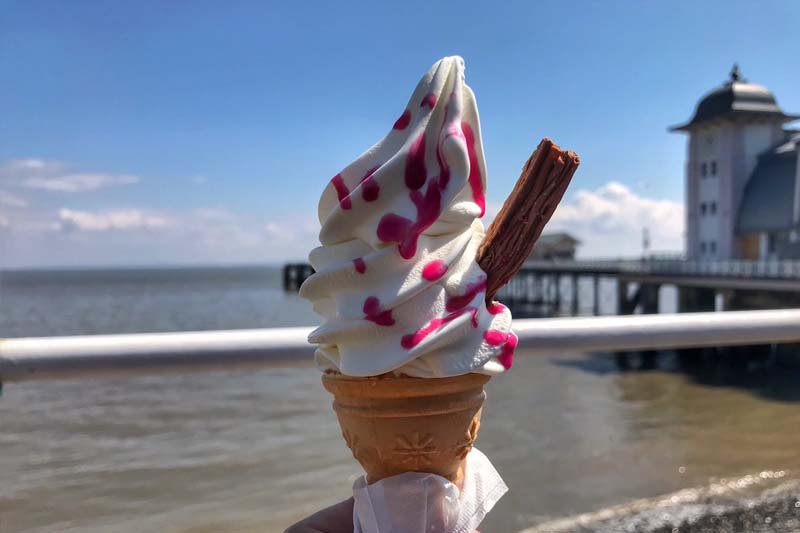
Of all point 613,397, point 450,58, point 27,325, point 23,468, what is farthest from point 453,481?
point 27,325

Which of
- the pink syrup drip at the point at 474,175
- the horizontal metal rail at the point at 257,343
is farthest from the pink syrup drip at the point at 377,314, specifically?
the horizontal metal rail at the point at 257,343

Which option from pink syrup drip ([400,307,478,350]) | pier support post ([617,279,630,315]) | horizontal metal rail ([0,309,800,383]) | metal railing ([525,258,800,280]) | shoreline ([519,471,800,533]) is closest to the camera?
pink syrup drip ([400,307,478,350])

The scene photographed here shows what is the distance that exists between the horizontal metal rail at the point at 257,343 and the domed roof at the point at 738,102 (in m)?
26.4

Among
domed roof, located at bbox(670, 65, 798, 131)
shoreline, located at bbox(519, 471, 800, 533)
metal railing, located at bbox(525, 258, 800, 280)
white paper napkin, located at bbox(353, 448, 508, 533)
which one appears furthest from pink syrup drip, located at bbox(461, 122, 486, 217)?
domed roof, located at bbox(670, 65, 798, 131)

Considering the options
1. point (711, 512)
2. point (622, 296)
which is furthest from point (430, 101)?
point (622, 296)

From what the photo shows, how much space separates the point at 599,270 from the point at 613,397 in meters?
17.4

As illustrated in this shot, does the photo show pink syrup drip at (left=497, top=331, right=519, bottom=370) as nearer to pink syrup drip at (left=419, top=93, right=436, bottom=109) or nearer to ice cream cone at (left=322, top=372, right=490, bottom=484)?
ice cream cone at (left=322, top=372, right=490, bottom=484)

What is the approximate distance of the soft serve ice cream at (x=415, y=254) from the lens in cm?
101

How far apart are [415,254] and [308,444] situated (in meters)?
6.84

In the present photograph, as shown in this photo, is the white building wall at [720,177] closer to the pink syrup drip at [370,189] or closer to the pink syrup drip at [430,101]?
the pink syrup drip at [430,101]

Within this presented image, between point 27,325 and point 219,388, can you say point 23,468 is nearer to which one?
point 219,388

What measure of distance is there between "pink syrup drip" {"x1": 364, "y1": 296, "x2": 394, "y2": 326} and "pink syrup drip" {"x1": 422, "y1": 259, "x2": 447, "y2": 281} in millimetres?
83

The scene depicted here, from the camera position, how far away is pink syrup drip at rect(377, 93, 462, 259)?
1.05 meters

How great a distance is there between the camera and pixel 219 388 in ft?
41.5
